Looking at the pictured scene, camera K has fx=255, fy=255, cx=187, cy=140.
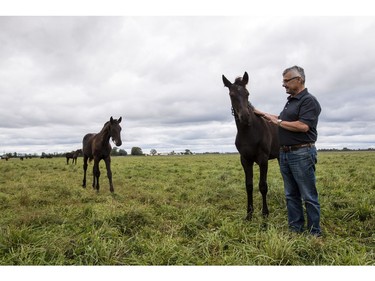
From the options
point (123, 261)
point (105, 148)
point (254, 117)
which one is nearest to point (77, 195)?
point (105, 148)

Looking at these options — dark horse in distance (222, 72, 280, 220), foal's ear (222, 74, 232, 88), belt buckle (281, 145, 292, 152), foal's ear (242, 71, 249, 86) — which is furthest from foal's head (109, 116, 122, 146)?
belt buckle (281, 145, 292, 152)

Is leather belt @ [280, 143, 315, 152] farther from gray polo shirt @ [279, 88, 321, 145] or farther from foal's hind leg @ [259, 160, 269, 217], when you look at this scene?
foal's hind leg @ [259, 160, 269, 217]

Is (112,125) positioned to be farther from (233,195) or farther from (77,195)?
(233,195)

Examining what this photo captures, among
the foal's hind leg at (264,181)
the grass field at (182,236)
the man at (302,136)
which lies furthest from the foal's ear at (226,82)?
the grass field at (182,236)

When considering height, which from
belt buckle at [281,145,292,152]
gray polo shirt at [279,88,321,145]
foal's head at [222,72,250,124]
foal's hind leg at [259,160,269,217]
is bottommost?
foal's hind leg at [259,160,269,217]

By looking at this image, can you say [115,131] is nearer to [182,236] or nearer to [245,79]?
[245,79]

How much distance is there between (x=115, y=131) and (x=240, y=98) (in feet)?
20.4

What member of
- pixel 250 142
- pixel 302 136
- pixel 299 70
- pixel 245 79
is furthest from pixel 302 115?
pixel 250 142

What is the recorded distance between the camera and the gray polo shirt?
162 inches

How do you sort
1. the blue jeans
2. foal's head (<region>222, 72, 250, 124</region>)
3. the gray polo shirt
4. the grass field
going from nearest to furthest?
the grass field → the gray polo shirt → the blue jeans → foal's head (<region>222, 72, 250, 124</region>)

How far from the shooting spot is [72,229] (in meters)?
4.85

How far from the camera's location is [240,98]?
5.05 metres

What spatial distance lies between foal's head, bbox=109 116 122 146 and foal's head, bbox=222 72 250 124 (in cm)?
578

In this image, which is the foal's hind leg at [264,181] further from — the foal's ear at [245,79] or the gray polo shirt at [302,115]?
the foal's ear at [245,79]
